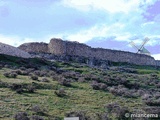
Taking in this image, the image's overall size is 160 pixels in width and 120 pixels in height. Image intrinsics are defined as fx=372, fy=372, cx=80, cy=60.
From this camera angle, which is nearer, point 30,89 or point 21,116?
point 21,116

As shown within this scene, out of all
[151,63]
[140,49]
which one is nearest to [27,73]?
[151,63]

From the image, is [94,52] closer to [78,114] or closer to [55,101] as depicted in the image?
[55,101]

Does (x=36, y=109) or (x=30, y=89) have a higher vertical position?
(x=30, y=89)

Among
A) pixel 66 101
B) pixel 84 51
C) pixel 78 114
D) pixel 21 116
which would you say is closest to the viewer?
pixel 21 116

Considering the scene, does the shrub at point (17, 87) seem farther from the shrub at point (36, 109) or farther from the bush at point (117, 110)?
the bush at point (117, 110)

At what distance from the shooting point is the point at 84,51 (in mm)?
72500

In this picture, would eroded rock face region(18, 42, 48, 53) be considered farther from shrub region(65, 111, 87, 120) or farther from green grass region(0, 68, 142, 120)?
shrub region(65, 111, 87, 120)

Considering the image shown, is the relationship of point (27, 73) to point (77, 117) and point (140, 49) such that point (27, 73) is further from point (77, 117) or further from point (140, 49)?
point (140, 49)

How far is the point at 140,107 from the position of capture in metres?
23.5

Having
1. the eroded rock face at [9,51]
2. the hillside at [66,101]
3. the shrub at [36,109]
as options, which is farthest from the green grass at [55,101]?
the eroded rock face at [9,51]

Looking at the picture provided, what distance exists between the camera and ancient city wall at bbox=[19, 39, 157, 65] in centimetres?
6981

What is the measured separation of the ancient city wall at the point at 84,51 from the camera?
69812mm

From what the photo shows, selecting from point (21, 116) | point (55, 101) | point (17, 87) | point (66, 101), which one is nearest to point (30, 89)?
point (17, 87)

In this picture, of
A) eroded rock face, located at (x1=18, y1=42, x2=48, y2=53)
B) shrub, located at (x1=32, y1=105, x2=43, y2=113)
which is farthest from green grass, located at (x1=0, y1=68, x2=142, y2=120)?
eroded rock face, located at (x1=18, y1=42, x2=48, y2=53)
